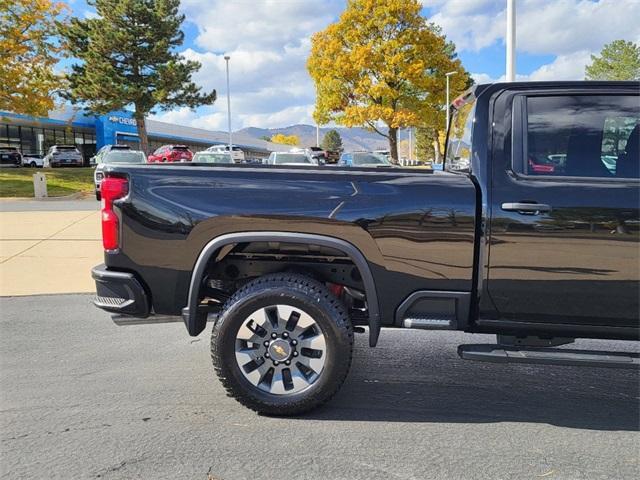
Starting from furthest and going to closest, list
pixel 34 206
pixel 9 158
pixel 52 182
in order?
pixel 9 158
pixel 52 182
pixel 34 206

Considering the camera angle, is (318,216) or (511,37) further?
(511,37)

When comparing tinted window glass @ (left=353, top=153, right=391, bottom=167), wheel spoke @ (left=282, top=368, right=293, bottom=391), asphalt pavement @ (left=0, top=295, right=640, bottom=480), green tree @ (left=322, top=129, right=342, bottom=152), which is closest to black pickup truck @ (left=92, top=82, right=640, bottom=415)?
wheel spoke @ (left=282, top=368, right=293, bottom=391)

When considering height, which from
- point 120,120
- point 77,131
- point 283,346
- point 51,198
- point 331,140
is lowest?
point 283,346

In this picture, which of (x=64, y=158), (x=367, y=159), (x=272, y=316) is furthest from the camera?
(x=64, y=158)

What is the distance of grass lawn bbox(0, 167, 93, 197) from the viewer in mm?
22172

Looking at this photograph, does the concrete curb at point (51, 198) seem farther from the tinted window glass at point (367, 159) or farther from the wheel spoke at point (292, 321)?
the wheel spoke at point (292, 321)

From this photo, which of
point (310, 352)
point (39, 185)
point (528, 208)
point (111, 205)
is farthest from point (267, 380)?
point (39, 185)

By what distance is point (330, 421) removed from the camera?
11.0 ft

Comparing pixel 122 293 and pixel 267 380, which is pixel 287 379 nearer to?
pixel 267 380

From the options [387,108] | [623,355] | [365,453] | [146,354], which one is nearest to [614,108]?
[623,355]

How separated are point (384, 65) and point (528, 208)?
33.4m

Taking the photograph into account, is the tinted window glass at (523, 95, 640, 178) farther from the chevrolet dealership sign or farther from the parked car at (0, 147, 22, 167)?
the chevrolet dealership sign

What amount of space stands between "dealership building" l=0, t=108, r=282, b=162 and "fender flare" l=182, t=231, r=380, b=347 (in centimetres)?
3764

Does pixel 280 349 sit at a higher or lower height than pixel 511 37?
lower
